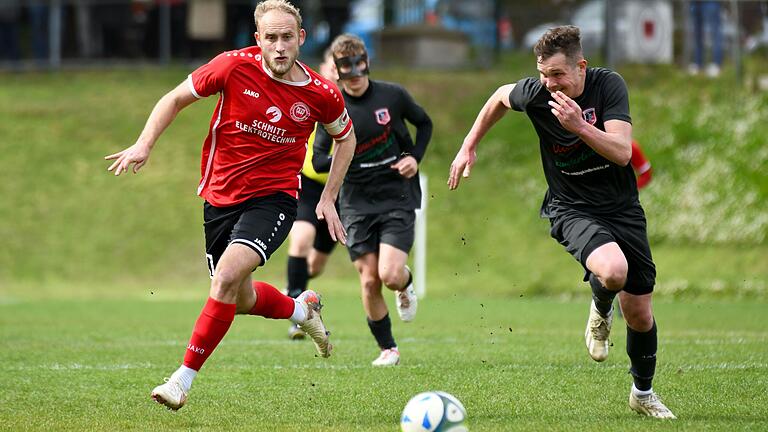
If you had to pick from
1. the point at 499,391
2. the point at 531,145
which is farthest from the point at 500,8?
the point at 499,391

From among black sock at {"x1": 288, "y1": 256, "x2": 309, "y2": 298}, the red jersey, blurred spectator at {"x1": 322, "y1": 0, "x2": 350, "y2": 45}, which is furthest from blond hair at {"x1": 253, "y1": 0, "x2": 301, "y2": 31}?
blurred spectator at {"x1": 322, "y1": 0, "x2": 350, "y2": 45}

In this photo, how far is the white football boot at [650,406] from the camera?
19.3 ft

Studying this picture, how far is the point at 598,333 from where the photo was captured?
6566 millimetres

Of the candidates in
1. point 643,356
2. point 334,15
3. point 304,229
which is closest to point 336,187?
point 643,356

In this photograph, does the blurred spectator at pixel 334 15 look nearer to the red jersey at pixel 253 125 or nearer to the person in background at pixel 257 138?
the person in background at pixel 257 138

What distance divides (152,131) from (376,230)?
290 cm

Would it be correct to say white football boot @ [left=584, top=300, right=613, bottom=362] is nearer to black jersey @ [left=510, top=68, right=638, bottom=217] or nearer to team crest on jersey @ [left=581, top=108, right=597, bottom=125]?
black jersey @ [left=510, top=68, right=638, bottom=217]

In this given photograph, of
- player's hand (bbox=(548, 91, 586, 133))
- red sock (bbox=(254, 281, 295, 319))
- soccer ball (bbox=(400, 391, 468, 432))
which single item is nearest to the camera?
soccer ball (bbox=(400, 391, 468, 432))

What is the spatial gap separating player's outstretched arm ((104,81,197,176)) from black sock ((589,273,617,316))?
94.9 inches

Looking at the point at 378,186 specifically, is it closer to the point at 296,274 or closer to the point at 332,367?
the point at 332,367

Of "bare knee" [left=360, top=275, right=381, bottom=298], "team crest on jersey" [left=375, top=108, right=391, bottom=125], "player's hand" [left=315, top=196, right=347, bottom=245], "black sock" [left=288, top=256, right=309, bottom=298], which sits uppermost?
"team crest on jersey" [left=375, top=108, right=391, bottom=125]

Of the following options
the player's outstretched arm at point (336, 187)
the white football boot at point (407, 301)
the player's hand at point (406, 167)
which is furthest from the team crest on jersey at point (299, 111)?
the white football boot at point (407, 301)

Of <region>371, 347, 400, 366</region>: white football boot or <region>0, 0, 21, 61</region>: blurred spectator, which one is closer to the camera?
<region>371, 347, 400, 366</region>: white football boot

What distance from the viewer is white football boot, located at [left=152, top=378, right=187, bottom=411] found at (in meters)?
5.57
